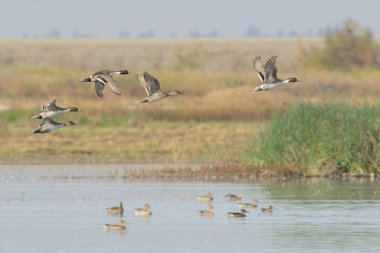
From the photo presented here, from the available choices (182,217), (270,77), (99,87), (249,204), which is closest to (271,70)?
(270,77)

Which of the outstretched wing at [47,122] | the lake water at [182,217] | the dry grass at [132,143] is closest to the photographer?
the lake water at [182,217]

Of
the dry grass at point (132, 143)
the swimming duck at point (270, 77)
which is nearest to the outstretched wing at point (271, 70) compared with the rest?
the swimming duck at point (270, 77)

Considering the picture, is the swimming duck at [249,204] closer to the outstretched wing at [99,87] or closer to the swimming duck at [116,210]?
the swimming duck at [116,210]

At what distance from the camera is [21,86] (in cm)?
4766

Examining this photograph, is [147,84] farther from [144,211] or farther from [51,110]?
[144,211]

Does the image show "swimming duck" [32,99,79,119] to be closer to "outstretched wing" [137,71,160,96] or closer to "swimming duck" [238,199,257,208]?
"outstretched wing" [137,71,160,96]

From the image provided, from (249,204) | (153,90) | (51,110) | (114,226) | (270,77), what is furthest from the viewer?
(249,204)

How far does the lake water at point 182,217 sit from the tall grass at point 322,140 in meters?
0.67

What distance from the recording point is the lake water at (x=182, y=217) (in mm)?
16625

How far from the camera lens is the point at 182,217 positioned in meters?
19.7

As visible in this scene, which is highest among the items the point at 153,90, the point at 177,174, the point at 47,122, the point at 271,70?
the point at 271,70

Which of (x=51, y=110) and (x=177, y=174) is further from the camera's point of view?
(x=177, y=174)

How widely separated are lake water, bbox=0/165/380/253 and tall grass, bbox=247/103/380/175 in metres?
0.67

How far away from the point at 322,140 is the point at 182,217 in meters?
6.35
